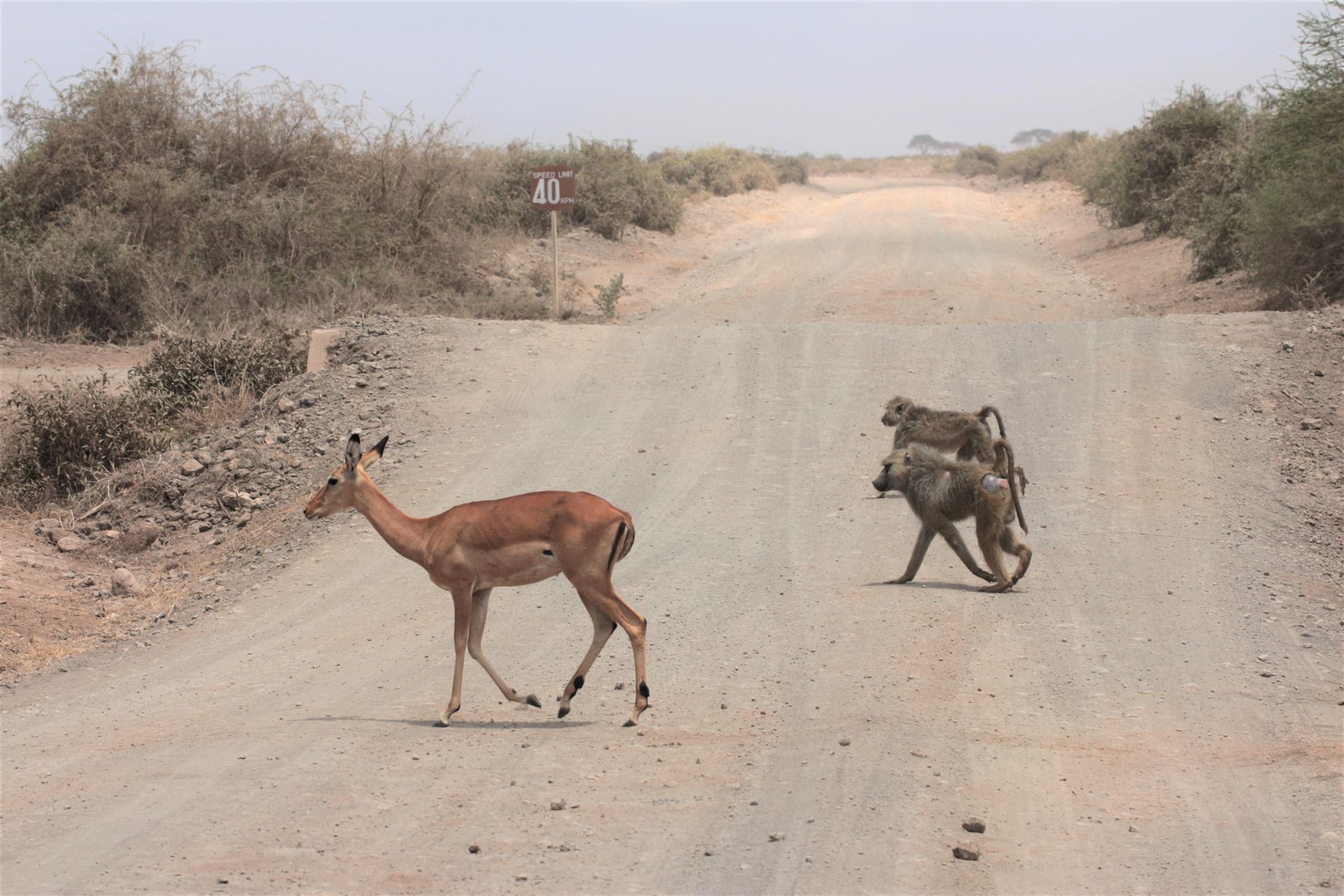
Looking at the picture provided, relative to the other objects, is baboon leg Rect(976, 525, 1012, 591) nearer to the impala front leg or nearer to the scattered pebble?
the impala front leg

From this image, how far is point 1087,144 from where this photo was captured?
187 ft

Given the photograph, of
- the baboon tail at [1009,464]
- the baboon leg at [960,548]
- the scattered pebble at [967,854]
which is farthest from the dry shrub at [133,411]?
the scattered pebble at [967,854]

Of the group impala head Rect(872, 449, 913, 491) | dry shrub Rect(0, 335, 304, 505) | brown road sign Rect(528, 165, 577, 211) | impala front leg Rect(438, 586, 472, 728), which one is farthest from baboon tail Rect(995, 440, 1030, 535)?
brown road sign Rect(528, 165, 577, 211)

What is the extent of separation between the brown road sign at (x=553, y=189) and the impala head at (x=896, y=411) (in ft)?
32.0

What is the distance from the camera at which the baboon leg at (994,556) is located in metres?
10.0

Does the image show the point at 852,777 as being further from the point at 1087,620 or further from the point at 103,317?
the point at 103,317

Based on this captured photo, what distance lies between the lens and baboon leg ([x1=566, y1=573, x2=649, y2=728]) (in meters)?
7.10

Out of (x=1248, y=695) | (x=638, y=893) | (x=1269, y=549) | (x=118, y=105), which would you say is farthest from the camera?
(x=118, y=105)

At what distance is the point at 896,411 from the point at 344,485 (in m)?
6.88

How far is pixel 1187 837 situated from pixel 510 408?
11.2 meters

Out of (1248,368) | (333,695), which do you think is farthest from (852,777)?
(1248,368)

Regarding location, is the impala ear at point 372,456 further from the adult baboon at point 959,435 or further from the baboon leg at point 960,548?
the adult baboon at point 959,435

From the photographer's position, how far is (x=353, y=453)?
7.64 meters

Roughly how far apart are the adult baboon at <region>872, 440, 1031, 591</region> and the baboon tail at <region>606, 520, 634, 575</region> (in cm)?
378
